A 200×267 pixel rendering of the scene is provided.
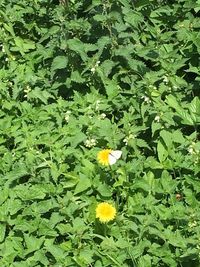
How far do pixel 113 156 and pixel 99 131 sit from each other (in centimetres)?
31

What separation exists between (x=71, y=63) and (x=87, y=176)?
1.07 meters

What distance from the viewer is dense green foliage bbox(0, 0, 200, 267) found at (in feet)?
10.8

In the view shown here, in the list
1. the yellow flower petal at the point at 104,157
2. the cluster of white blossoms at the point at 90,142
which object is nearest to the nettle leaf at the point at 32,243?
the yellow flower petal at the point at 104,157

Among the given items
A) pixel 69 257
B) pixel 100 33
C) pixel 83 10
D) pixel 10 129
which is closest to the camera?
pixel 69 257

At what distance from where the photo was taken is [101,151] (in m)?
3.59

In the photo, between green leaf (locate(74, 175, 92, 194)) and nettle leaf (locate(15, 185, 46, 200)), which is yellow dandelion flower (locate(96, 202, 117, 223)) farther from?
nettle leaf (locate(15, 185, 46, 200))

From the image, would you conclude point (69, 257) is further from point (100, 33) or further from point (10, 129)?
point (100, 33)

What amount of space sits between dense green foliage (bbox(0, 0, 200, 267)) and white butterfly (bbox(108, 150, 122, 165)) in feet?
0.22

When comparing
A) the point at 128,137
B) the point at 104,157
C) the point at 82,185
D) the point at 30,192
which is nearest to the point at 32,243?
the point at 30,192

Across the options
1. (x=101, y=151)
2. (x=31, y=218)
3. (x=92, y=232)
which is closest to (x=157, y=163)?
(x=101, y=151)

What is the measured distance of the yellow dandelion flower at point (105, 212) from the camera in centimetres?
329

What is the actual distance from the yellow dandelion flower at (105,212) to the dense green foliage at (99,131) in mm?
76

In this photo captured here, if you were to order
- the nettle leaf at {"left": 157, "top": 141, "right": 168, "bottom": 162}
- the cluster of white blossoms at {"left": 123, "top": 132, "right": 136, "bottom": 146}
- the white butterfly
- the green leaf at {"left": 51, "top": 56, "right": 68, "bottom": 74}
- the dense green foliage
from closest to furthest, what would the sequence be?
the dense green foliage
the white butterfly
the nettle leaf at {"left": 157, "top": 141, "right": 168, "bottom": 162}
the cluster of white blossoms at {"left": 123, "top": 132, "right": 136, "bottom": 146}
the green leaf at {"left": 51, "top": 56, "right": 68, "bottom": 74}

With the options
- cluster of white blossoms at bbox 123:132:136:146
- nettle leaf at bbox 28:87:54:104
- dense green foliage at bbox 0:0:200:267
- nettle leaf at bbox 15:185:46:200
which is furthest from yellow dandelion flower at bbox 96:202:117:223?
nettle leaf at bbox 28:87:54:104
